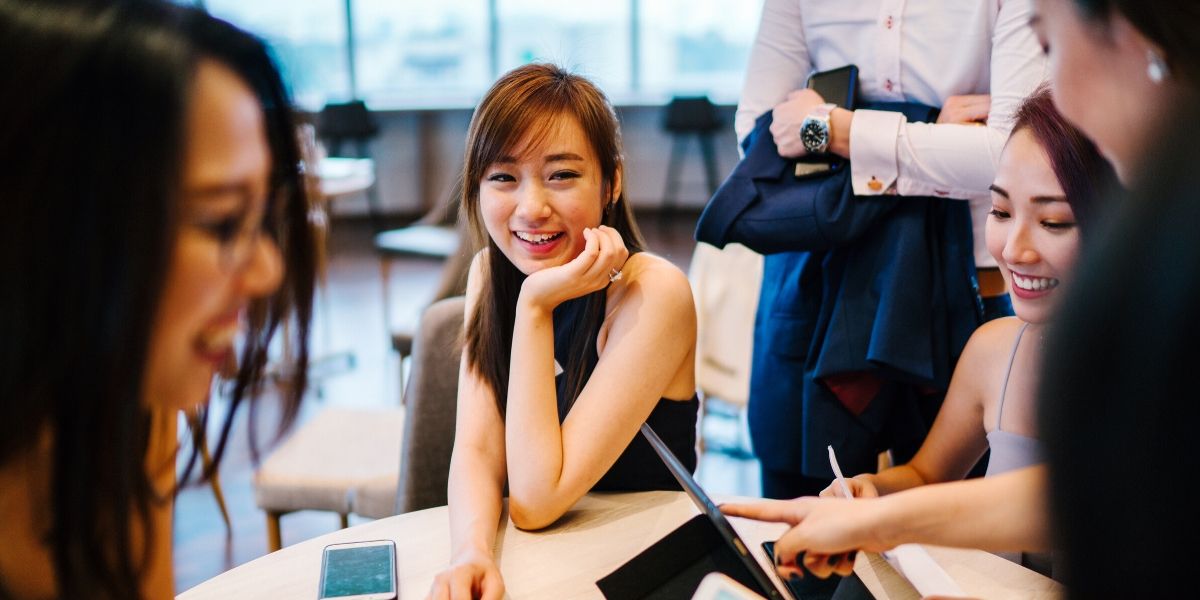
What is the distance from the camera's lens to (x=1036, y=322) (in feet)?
5.04

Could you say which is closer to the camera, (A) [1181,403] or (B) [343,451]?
(A) [1181,403]

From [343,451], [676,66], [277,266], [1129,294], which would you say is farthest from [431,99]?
[1129,294]

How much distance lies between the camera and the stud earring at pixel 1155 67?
688 mm

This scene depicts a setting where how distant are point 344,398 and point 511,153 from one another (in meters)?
3.06

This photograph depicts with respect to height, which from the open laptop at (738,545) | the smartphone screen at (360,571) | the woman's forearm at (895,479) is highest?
the open laptop at (738,545)

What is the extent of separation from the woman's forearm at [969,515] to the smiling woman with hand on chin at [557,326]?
0.57m

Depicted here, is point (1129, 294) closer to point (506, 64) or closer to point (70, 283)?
point (70, 283)

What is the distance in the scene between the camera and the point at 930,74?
1819 millimetres

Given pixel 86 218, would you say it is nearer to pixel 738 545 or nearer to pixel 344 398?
pixel 738 545

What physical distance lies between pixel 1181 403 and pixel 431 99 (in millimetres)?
8265

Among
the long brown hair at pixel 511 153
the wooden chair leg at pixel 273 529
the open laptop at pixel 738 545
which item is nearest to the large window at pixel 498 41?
the wooden chair leg at pixel 273 529

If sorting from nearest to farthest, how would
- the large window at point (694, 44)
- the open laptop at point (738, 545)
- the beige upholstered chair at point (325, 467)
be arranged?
1. the open laptop at point (738, 545)
2. the beige upholstered chair at point (325, 467)
3. the large window at point (694, 44)

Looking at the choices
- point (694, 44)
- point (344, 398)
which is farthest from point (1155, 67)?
point (694, 44)

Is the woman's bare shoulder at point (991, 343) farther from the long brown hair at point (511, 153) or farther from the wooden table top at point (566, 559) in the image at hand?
the long brown hair at point (511, 153)
